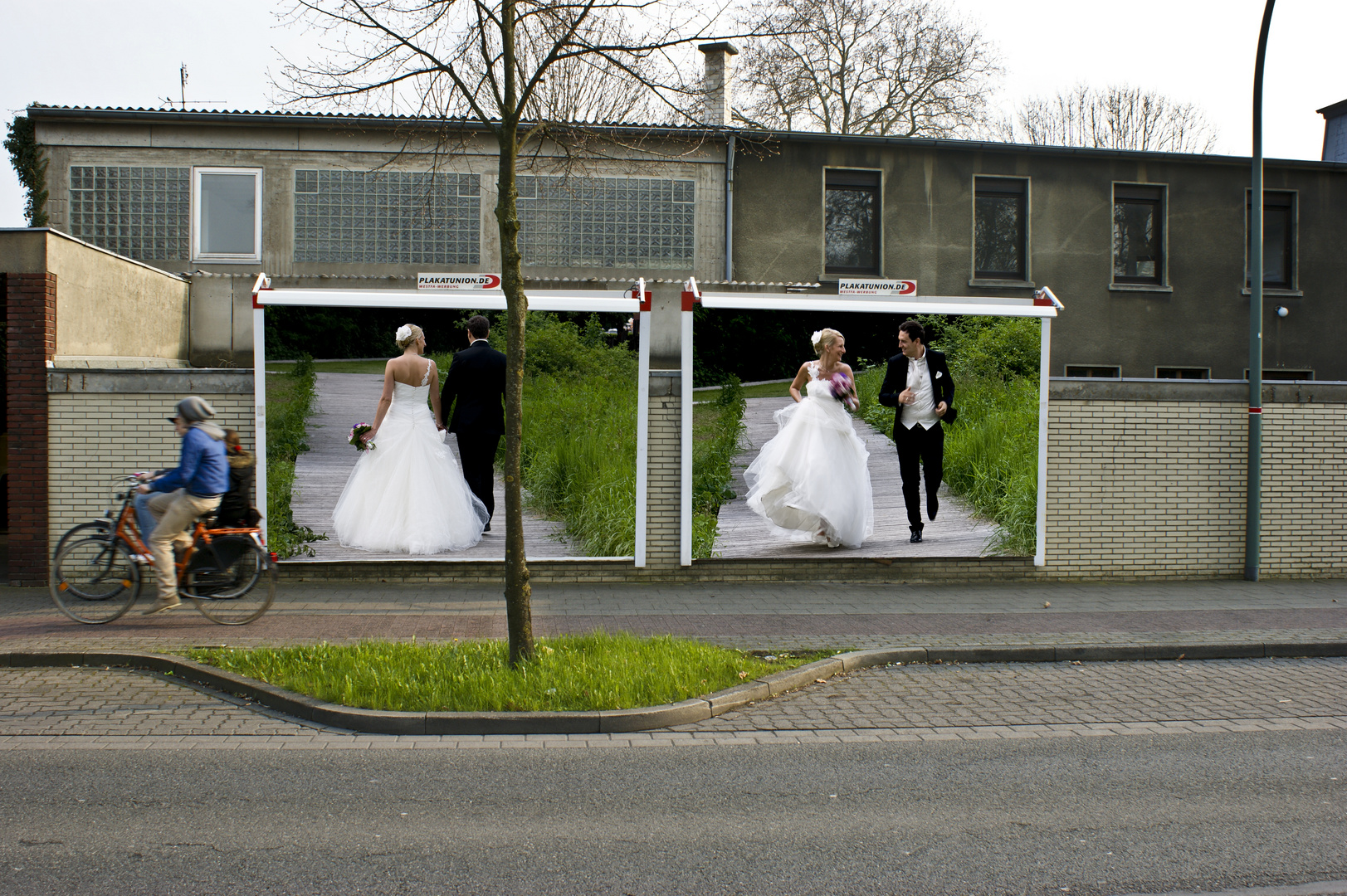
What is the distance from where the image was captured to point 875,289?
1098 cm

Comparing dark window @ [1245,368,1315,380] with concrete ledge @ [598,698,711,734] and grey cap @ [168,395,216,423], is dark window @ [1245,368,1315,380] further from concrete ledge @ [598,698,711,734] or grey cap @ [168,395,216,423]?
grey cap @ [168,395,216,423]

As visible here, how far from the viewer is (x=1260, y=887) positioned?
3.90 m

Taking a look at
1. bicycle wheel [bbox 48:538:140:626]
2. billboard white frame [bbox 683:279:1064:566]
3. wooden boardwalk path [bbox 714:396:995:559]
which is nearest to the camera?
bicycle wheel [bbox 48:538:140:626]

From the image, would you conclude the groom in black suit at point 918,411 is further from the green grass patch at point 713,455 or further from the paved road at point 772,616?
the green grass patch at point 713,455

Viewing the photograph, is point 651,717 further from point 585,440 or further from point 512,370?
point 585,440

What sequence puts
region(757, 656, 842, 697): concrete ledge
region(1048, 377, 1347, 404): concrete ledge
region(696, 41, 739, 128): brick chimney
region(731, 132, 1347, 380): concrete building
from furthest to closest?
region(696, 41, 739, 128): brick chimney < region(731, 132, 1347, 380): concrete building < region(1048, 377, 1347, 404): concrete ledge < region(757, 656, 842, 697): concrete ledge

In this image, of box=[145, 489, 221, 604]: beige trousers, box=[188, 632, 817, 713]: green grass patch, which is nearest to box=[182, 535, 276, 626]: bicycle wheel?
box=[145, 489, 221, 604]: beige trousers

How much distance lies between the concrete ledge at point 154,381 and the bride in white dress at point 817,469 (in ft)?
17.1

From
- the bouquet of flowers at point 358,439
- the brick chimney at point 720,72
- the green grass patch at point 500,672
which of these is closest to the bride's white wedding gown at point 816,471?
the green grass patch at point 500,672

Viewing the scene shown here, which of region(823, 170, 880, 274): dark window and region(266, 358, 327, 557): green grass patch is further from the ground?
region(823, 170, 880, 274): dark window

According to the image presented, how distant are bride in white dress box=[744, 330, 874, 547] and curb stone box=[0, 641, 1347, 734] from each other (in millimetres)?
3056

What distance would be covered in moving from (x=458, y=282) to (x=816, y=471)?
420 centimetres

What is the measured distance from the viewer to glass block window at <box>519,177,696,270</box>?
19.0 meters

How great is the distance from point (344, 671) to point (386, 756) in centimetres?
125
